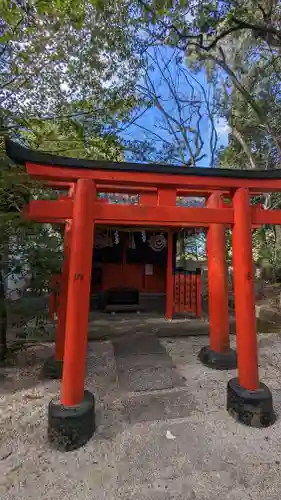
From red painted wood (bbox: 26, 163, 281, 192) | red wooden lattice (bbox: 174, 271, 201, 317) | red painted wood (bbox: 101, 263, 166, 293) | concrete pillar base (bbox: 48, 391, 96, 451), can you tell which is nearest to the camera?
concrete pillar base (bbox: 48, 391, 96, 451)

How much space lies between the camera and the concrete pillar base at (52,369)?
382 centimetres

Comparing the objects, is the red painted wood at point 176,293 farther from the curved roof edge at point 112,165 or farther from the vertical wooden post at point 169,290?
the curved roof edge at point 112,165

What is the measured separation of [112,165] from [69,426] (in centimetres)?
267

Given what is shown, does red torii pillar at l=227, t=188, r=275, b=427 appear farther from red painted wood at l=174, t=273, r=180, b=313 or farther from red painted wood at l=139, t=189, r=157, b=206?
red painted wood at l=174, t=273, r=180, b=313

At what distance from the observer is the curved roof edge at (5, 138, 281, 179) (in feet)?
8.66

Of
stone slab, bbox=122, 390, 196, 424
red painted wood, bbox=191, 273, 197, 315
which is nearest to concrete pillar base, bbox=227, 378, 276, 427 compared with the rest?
stone slab, bbox=122, 390, 196, 424

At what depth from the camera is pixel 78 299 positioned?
2.68 metres

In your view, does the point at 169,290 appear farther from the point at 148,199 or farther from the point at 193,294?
the point at 148,199

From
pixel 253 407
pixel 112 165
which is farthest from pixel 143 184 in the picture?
pixel 253 407

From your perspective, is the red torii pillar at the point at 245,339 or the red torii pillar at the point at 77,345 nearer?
the red torii pillar at the point at 77,345

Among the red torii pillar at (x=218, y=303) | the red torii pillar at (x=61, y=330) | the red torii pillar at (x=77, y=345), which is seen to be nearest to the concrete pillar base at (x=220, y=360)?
the red torii pillar at (x=218, y=303)

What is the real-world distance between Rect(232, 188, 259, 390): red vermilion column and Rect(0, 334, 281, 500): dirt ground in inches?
22.5

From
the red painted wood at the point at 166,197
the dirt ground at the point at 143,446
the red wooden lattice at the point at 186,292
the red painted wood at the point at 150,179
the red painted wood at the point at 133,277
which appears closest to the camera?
the dirt ground at the point at 143,446

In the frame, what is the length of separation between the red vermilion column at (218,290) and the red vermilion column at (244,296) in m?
1.17
